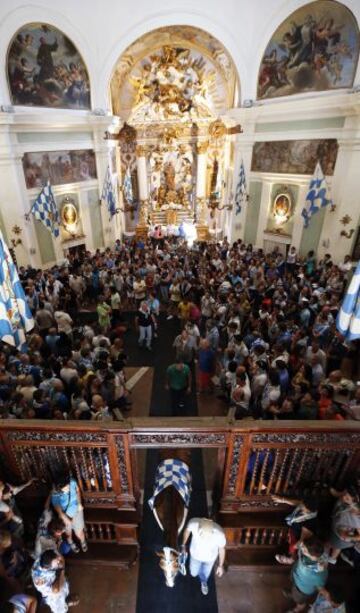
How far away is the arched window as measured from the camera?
11625 mm

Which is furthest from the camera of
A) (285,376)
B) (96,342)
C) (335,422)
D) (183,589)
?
(96,342)

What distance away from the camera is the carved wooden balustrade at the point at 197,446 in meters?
3.41

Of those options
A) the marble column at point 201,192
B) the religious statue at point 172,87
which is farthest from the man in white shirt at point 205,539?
the religious statue at point 172,87

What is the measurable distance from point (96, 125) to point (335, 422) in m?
16.0

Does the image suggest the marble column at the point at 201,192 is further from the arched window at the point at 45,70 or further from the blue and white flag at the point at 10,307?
the blue and white flag at the point at 10,307

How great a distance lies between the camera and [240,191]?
15.5 metres

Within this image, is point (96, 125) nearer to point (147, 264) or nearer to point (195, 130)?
point (195, 130)

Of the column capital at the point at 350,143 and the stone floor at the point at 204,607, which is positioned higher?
the column capital at the point at 350,143

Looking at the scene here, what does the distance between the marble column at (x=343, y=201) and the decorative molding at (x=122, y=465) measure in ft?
37.5

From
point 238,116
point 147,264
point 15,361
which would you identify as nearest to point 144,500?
point 15,361

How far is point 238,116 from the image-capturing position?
14523 millimetres

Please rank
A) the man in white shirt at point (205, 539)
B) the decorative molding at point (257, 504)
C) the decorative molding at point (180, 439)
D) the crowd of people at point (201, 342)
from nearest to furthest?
the man in white shirt at point (205, 539)
the decorative molding at point (180, 439)
the decorative molding at point (257, 504)
the crowd of people at point (201, 342)

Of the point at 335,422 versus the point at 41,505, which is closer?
the point at 335,422

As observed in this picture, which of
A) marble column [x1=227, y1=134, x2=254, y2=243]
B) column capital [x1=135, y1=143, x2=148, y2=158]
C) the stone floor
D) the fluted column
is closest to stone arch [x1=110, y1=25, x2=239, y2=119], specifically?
column capital [x1=135, y1=143, x2=148, y2=158]
